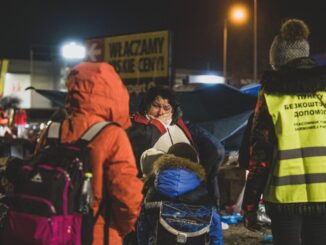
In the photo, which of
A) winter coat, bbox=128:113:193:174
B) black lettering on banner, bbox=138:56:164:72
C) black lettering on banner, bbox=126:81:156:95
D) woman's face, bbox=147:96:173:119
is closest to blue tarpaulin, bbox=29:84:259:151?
black lettering on banner, bbox=138:56:164:72

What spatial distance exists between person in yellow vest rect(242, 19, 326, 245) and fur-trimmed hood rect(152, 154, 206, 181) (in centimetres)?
84

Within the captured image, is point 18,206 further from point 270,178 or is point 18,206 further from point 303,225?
point 303,225

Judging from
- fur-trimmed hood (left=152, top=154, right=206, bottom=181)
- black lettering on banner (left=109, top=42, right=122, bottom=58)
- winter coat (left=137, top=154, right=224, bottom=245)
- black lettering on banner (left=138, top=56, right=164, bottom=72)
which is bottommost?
winter coat (left=137, top=154, right=224, bottom=245)

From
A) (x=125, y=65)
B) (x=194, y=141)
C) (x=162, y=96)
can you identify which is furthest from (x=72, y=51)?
(x=194, y=141)

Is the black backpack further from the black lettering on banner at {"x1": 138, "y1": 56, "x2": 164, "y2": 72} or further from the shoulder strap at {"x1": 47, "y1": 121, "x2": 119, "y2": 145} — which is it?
the black lettering on banner at {"x1": 138, "y1": 56, "x2": 164, "y2": 72}

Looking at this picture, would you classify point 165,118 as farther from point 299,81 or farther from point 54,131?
point 54,131

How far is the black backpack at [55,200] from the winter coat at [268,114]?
1056 millimetres

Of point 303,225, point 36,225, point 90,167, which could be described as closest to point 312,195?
point 303,225

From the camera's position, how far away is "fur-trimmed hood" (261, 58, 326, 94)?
3240mm

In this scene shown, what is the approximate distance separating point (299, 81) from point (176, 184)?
4.46 feet

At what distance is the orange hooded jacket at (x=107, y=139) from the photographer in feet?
9.16

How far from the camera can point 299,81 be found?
324cm

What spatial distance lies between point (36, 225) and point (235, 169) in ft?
21.1

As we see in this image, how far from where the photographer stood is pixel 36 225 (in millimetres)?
2670
